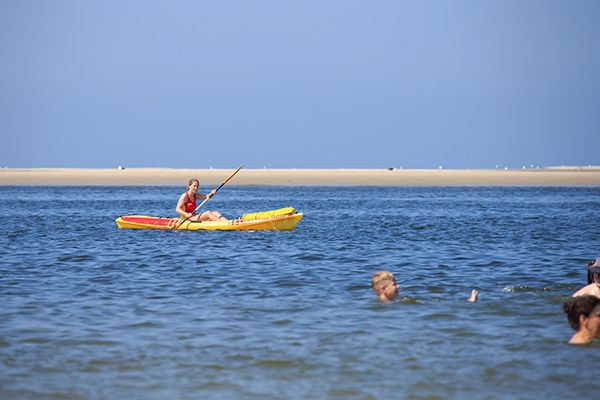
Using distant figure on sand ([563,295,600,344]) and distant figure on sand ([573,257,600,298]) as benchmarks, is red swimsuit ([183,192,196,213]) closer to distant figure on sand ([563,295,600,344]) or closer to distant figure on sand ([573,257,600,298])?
distant figure on sand ([573,257,600,298])

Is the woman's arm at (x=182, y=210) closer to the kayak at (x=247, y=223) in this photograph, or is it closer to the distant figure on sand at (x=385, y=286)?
the kayak at (x=247, y=223)

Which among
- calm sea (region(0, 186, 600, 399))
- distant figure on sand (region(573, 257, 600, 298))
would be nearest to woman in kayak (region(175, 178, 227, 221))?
calm sea (region(0, 186, 600, 399))

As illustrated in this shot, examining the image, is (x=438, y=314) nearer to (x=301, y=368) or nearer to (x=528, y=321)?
(x=528, y=321)

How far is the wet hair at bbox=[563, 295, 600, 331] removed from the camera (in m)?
9.05

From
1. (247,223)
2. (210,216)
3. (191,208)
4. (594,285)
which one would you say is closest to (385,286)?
(594,285)

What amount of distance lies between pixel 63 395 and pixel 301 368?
7.51 feet

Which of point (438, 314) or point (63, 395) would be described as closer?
point (63, 395)

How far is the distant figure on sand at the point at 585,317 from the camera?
9047mm

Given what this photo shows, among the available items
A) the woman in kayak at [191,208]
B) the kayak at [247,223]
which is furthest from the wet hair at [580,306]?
the woman in kayak at [191,208]

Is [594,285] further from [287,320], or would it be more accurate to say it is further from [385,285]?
[287,320]

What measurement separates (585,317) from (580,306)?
0.42 feet

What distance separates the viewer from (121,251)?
65.2ft

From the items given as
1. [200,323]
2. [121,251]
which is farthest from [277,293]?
[121,251]

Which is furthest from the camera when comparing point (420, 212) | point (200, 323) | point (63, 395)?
point (420, 212)
